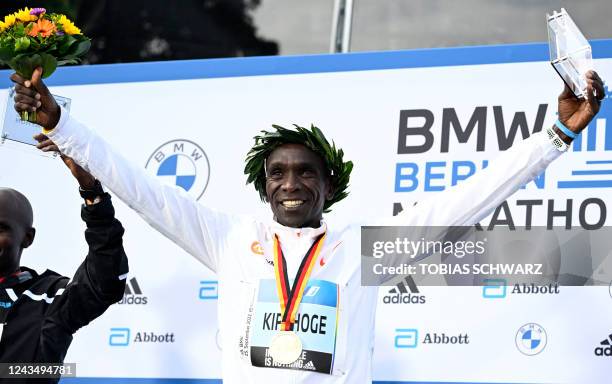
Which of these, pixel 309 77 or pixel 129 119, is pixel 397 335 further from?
pixel 129 119

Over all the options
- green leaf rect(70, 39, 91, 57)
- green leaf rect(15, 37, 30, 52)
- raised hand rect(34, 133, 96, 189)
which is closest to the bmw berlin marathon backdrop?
raised hand rect(34, 133, 96, 189)

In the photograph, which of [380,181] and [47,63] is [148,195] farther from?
[380,181]

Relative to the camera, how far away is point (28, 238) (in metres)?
4.74

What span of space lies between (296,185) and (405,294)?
32.7 inches

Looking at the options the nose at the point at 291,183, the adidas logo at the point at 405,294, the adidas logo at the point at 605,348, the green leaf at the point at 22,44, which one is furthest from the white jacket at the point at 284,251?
the adidas logo at the point at 605,348

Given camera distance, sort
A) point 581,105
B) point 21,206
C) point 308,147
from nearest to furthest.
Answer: point 581,105 → point 308,147 → point 21,206

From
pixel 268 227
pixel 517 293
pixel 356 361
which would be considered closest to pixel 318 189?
pixel 268 227

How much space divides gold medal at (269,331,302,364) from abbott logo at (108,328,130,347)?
1.30m

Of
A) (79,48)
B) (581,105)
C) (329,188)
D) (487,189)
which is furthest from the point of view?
(329,188)

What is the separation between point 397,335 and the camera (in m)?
4.60

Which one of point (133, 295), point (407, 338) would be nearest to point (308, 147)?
point (407, 338)

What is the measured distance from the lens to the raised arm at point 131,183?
3633mm

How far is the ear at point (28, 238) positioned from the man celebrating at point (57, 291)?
0.06 m

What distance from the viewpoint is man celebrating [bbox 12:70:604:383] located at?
3725 mm
